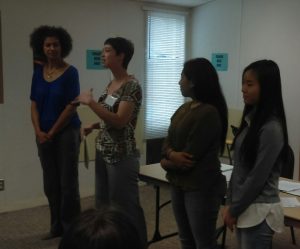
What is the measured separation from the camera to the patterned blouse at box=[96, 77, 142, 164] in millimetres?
2281

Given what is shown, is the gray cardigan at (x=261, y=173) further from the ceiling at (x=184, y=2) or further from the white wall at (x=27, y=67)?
the ceiling at (x=184, y=2)

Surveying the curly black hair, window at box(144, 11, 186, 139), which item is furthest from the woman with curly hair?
window at box(144, 11, 186, 139)

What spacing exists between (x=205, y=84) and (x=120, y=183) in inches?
31.6

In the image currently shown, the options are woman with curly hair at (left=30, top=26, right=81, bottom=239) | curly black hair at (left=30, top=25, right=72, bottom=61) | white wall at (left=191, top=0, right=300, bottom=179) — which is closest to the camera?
woman with curly hair at (left=30, top=26, right=81, bottom=239)

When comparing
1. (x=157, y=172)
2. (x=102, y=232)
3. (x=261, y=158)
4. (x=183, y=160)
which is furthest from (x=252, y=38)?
(x=102, y=232)

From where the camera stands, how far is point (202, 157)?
75.5 inches

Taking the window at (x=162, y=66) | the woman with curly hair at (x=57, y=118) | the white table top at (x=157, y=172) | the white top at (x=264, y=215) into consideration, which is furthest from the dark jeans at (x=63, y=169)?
the window at (x=162, y=66)

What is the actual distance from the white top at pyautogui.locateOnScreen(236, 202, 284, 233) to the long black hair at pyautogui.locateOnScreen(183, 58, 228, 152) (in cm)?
49

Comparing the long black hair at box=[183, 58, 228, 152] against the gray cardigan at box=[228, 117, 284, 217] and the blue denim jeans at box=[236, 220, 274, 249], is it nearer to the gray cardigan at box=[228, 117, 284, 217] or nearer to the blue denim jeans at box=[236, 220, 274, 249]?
the gray cardigan at box=[228, 117, 284, 217]

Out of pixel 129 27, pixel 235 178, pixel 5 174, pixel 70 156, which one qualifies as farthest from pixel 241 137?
pixel 129 27

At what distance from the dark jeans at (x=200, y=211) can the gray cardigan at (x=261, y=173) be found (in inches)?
9.2

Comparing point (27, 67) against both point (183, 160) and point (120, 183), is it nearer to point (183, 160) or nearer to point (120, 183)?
point (120, 183)

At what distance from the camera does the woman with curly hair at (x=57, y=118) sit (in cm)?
275

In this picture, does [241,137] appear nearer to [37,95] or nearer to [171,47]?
[37,95]
